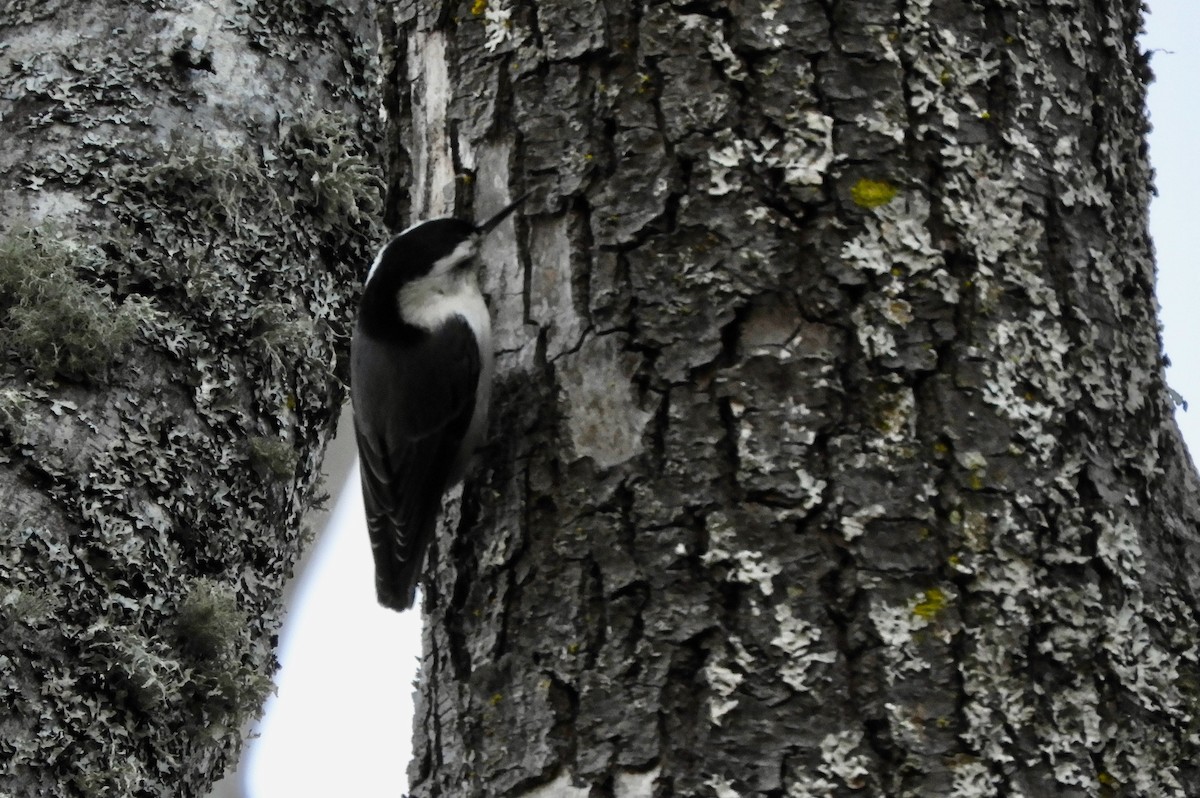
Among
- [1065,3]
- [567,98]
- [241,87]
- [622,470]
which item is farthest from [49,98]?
[1065,3]

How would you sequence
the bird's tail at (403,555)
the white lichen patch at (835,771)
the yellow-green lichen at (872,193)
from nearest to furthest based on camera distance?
1. the white lichen patch at (835,771)
2. the yellow-green lichen at (872,193)
3. the bird's tail at (403,555)

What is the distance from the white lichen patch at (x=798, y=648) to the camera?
1417 millimetres

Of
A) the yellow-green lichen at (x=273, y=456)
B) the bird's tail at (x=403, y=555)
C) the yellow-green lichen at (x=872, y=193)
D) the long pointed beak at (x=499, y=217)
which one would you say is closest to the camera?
the yellow-green lichen at (x=872, y=193)

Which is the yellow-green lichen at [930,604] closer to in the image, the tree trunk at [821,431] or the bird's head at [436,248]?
the tree trunk at [821,431]

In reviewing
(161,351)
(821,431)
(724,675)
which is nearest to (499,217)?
(821,431)

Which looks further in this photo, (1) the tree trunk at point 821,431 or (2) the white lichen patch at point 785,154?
(2) the white lichen patch at point 785,154

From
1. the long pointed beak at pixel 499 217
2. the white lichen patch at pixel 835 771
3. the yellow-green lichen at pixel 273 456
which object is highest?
the long pointed beak at pixel 499 217

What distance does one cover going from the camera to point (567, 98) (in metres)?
1.77

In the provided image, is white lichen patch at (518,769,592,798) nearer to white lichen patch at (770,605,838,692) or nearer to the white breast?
white lichen patch at (770,605,838,692)

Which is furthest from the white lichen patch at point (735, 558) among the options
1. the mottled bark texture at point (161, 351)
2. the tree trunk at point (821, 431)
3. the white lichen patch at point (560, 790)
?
the mottled bark texture at point (161, 351)

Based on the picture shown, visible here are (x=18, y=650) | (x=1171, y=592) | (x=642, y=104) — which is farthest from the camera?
(x=18, y=650)

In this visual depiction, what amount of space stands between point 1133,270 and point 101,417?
178cm

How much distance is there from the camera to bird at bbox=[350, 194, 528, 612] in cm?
199

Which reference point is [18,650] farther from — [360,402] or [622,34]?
[622,34]
